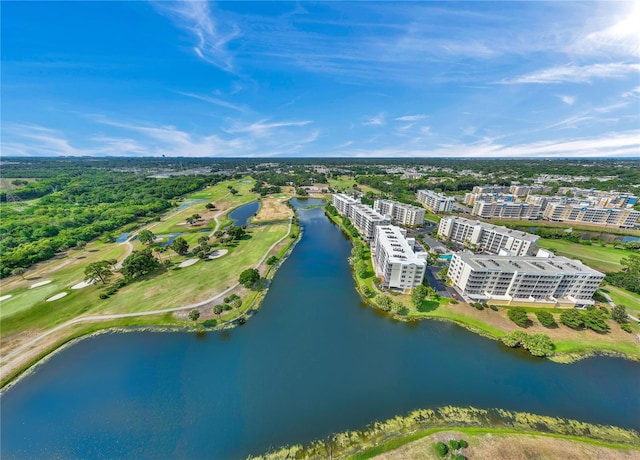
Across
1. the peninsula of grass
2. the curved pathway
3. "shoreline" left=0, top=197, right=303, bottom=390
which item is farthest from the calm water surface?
the curved pathway

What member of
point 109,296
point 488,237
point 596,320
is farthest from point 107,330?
point 488,237

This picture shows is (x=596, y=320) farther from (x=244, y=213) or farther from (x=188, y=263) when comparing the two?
(x=244, y=213)

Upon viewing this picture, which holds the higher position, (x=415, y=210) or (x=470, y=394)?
(x=415, y=210)

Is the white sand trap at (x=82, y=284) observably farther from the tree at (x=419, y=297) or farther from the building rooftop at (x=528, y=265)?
the building rooftop at (x=528, y=265)

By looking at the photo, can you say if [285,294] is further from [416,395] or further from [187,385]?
[416,395]

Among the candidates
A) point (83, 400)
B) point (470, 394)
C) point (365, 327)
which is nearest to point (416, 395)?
point (470, 394)

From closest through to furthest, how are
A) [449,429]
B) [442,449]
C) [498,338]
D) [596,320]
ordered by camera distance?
1. [442,449]
2. [449,429]
3. [498,338]
4. [596,320]
